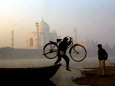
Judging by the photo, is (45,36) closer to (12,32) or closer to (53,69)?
(12,32)

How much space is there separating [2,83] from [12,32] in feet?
493

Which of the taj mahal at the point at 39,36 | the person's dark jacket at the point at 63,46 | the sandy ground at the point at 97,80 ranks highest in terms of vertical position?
the taj mahal at the point at 39,36

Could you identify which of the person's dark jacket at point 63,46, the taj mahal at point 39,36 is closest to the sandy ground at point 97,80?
the person's dark jacket at point 63,46

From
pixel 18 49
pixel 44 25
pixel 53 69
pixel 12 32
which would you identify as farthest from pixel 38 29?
pixel 53 69

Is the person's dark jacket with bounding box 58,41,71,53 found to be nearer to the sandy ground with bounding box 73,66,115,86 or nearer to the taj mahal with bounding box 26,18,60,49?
the sandy ground with bounding box 73,66,115,86

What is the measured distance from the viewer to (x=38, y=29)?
166750 mm

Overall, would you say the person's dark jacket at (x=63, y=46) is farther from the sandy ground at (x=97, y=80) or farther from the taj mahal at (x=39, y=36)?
the taj mahal at (x=39, y=36)

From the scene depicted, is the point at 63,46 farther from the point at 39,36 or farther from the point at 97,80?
the point at 39,36

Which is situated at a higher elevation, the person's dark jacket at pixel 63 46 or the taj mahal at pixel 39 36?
the taj mahal at pixel 39 36

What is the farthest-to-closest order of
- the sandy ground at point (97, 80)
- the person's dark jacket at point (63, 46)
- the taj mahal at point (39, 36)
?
the taj mahal at point (39, 36)
the person's dark jacket at point (63, 46)
the sandy ground at point (97, 80)

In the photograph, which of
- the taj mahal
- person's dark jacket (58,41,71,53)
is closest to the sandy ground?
person's dark jacket (58,41,71,53)

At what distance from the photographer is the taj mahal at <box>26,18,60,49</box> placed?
160 meters

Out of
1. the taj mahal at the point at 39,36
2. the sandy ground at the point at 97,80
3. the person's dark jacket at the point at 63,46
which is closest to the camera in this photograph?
the sandy ground at the point at 97,80

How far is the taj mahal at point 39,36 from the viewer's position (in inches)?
6309
